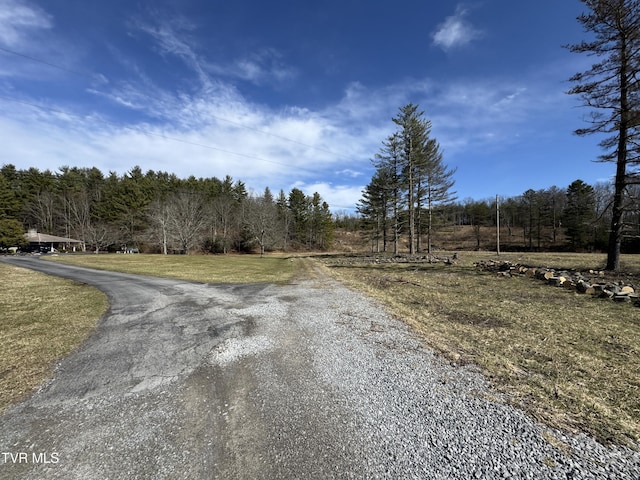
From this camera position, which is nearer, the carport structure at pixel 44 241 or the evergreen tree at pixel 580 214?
the evergreen tree at pixel 580 214

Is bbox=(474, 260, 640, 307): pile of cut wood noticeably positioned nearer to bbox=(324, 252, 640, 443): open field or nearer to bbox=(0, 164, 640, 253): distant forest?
bbox=(324, 252, 640, 443): open field

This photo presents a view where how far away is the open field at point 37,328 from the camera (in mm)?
3918

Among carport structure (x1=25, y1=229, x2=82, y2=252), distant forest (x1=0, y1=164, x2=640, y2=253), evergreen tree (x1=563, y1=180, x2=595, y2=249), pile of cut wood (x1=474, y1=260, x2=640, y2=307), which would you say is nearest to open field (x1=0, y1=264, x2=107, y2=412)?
pile of cut wood (x1=474, y1=260, x2=640, y2=307)

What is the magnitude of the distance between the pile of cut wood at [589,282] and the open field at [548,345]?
60 cm

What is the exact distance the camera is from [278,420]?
292 centimetres

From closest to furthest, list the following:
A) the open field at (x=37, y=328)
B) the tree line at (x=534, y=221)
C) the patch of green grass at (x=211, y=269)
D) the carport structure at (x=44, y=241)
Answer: the open field at (x=37, y=328) < the patch of green grass at (x=211, y=269) < the tree line at (x=534, y=221) < the carport structure at (x=44, y=241)

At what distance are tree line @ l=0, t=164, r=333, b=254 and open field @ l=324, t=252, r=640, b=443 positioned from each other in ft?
125

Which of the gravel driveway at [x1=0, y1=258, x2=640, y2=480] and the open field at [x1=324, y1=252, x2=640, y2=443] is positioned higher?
the gravel driveway at [x1=0, y1=258, x2=640, y2=480]

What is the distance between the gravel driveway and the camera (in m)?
2.29

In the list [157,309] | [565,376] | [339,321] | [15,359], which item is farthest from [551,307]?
[15,359]

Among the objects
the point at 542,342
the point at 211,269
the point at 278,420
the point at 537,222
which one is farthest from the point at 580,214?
the point at 278,420

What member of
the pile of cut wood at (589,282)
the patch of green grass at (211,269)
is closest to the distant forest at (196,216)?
the patch of green grass at (211,269)

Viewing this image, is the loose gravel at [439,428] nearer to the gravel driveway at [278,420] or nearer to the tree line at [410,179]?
the gravel driveway at [278,420]

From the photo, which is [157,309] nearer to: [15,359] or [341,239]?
[15,359]
